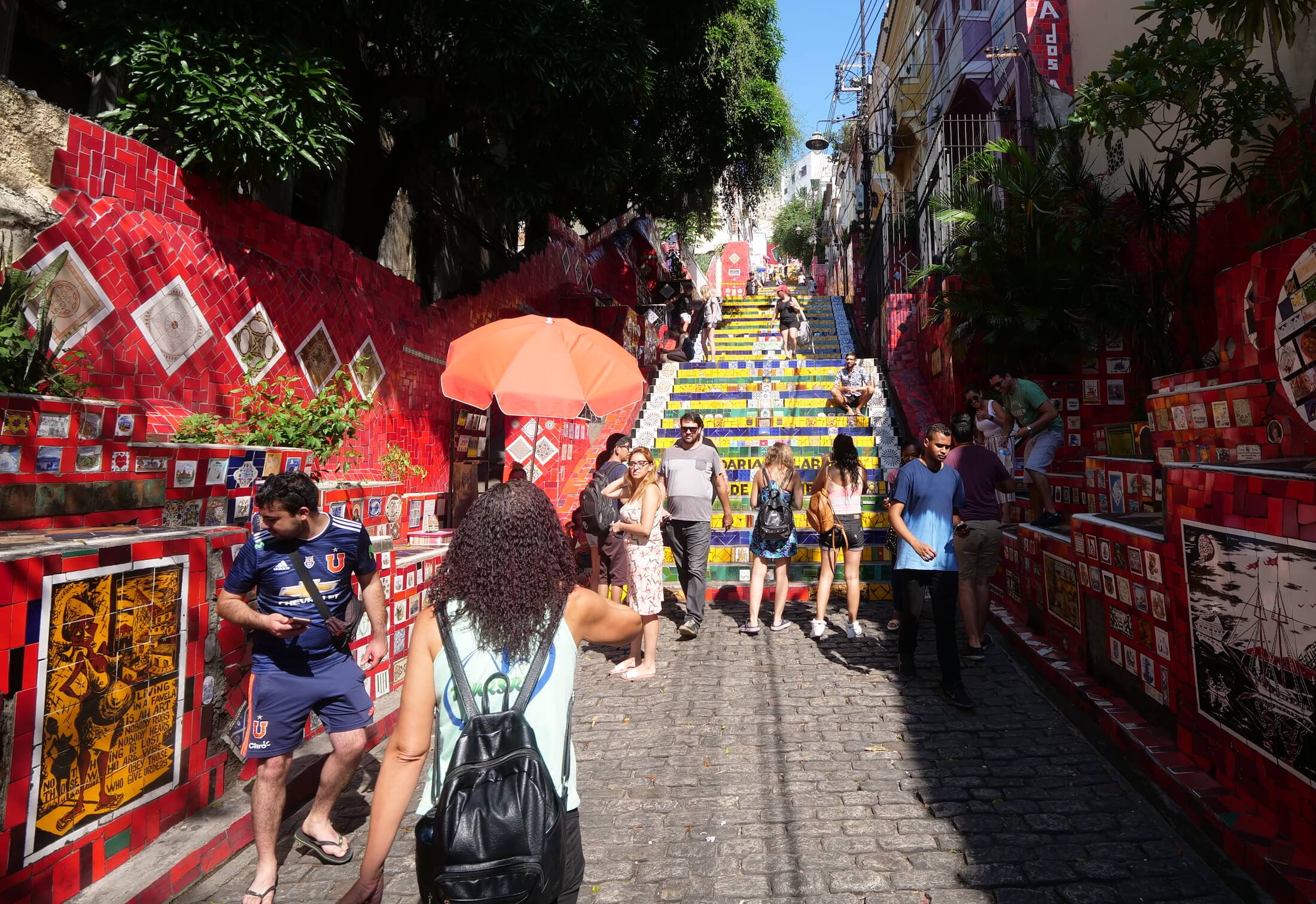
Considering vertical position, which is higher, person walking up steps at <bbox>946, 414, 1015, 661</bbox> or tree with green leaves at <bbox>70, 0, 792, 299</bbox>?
tree with green leaves at <bbox>70, 0, 792, 299</bbox>

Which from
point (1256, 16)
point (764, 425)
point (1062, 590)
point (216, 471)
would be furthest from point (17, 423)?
point (764, 425)

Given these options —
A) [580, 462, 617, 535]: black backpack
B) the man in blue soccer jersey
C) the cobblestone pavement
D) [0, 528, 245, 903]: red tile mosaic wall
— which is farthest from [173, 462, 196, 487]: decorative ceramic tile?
[580, 462, 617, 535]: black backpack

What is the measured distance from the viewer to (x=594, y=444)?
39.7 ft

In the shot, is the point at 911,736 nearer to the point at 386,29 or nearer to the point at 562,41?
the point at 562,41

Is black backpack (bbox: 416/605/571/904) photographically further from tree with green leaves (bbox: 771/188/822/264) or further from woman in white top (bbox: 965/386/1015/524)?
tree with green leaves (bbox: 771/188/822/264)

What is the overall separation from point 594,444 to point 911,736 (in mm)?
8013

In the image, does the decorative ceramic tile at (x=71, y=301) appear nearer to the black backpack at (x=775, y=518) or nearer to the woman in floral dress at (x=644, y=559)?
the woman in floral dress at (x=644, y=559)

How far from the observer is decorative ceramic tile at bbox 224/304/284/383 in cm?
603

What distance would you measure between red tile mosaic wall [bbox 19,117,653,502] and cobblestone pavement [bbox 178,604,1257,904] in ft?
9.95

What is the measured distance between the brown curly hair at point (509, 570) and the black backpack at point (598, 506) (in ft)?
15.6

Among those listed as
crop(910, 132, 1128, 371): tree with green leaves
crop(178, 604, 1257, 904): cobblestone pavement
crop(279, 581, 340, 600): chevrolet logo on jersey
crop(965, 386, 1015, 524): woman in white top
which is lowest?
crop(178, 604, 1257, 904): cobblestone pavement

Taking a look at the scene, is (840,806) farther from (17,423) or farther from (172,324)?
(172,324)

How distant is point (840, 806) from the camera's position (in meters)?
3.89

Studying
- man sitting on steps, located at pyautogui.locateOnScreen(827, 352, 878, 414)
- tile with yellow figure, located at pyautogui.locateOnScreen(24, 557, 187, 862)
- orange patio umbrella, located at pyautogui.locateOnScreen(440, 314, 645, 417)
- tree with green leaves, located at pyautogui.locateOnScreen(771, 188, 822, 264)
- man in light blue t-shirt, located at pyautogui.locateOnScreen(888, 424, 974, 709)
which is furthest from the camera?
tree with green leaves, located at pyautogui.locateOnScreen(771, 188, 822, 264)
